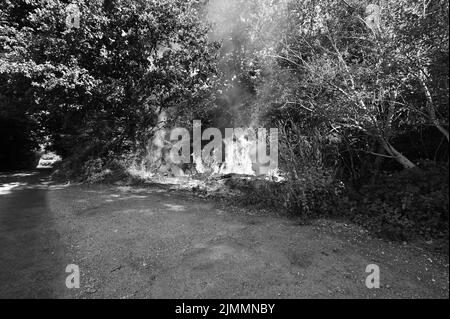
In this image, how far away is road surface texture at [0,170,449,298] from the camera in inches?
119

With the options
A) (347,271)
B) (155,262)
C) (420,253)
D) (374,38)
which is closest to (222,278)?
(155,262)

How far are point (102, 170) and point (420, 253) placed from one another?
10485 millimetres

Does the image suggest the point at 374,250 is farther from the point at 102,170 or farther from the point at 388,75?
the point at 102,170

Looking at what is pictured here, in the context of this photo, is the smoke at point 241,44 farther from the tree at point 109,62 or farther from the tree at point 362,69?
the tree at point 362,69

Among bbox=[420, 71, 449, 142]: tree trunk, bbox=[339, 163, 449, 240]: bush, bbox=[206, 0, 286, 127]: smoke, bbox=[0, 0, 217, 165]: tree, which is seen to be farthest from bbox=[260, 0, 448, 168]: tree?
bbox=[0, 0, 217, 165]: tree

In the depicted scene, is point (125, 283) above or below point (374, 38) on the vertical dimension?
below

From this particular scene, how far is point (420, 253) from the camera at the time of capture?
350 cm

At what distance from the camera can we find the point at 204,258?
12.1 feet

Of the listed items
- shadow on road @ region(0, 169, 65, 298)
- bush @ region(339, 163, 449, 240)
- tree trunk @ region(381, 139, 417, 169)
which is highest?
tree trunk @ region(381, 139, 417, 169)

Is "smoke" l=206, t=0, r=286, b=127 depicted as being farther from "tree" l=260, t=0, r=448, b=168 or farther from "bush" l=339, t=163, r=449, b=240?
"bush" l=339, t=163, r=449, b=240

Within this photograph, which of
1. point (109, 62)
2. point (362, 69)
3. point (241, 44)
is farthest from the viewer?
point (241, 44)

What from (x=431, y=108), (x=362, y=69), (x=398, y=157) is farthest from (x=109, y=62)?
(x=431, y=108)
